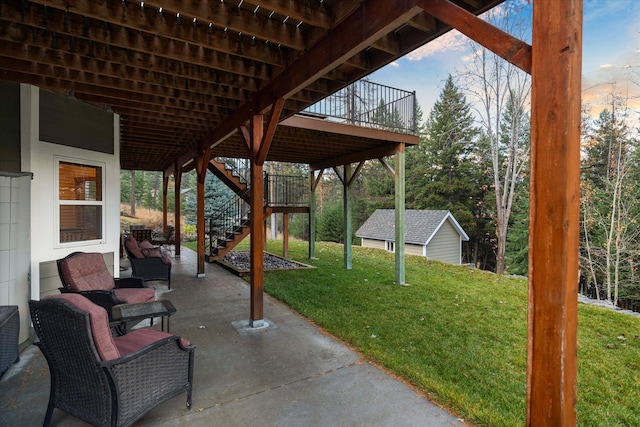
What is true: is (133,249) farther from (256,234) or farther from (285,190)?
(285,190)

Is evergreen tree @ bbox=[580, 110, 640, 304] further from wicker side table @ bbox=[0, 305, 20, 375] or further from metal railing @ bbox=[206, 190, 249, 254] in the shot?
wicker side table @ bbox=[0, 305, 20, 375]

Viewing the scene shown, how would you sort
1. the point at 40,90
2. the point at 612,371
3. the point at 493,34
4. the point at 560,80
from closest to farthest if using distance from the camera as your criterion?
the point at 560,80, the point at 493,34, the point at 612,371, the point at 40,90

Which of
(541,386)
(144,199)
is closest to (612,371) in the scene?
(541,386)

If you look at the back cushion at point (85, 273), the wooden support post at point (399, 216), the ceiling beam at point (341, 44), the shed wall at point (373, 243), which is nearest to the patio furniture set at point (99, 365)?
the back cushion at point (85, 273)

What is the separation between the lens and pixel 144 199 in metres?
28.0

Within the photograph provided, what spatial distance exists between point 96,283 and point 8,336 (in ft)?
3.78

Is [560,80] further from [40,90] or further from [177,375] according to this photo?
[40,90]

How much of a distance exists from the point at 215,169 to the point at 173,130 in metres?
3.00

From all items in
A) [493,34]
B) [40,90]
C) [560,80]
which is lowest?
[560,80]

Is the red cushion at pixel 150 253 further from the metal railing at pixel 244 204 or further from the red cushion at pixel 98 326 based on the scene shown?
the red cushion at pixel 98 326

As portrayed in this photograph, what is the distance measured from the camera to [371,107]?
6938 millimetres

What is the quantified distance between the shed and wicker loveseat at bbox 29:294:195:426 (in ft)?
49.0

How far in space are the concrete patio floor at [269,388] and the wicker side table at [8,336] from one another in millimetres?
178

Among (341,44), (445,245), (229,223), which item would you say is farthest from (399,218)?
(445,245)
